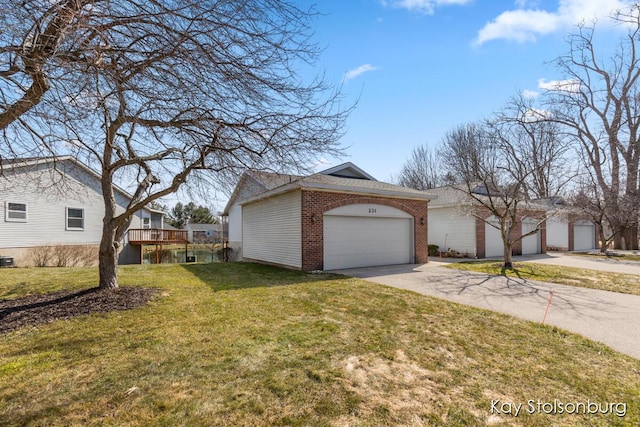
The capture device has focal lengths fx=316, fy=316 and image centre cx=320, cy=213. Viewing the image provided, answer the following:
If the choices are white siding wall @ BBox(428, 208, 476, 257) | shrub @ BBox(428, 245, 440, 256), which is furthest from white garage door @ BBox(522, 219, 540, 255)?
shrub @ BBox(428, 245, 440, 256)

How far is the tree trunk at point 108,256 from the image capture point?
674 centimetres

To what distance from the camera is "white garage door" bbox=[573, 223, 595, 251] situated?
2364cm

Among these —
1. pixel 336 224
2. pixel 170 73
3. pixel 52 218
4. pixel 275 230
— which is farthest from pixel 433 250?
pixel 52 218

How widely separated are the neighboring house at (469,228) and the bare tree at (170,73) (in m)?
12.4

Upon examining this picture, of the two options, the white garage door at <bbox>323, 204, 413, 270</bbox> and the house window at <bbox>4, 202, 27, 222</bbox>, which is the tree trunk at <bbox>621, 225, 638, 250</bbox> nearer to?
the white garage door at <bbox>323, 204, 413, 270</bbox>

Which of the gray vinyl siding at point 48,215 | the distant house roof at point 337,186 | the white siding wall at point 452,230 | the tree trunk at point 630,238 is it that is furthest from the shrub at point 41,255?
the tree trunk at point 630,238

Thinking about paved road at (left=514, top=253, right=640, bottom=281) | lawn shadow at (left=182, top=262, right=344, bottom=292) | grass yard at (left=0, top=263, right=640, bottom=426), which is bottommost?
paved road at (left=514, top=253, right=640, bottom=281)

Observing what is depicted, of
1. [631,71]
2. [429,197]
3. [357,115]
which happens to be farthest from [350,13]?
[631,71]

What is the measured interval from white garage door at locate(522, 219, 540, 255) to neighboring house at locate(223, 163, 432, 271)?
925 centimetres

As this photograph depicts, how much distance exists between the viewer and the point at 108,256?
6801mm

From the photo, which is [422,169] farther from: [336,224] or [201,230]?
[201,230]

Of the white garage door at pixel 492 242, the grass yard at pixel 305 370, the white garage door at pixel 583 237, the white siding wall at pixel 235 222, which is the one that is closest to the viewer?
the grass yard at pixel 305 370

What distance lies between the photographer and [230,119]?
4582 mm

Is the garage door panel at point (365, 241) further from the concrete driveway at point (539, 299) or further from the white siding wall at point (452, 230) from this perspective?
the white siding wall at point (452, 230)
